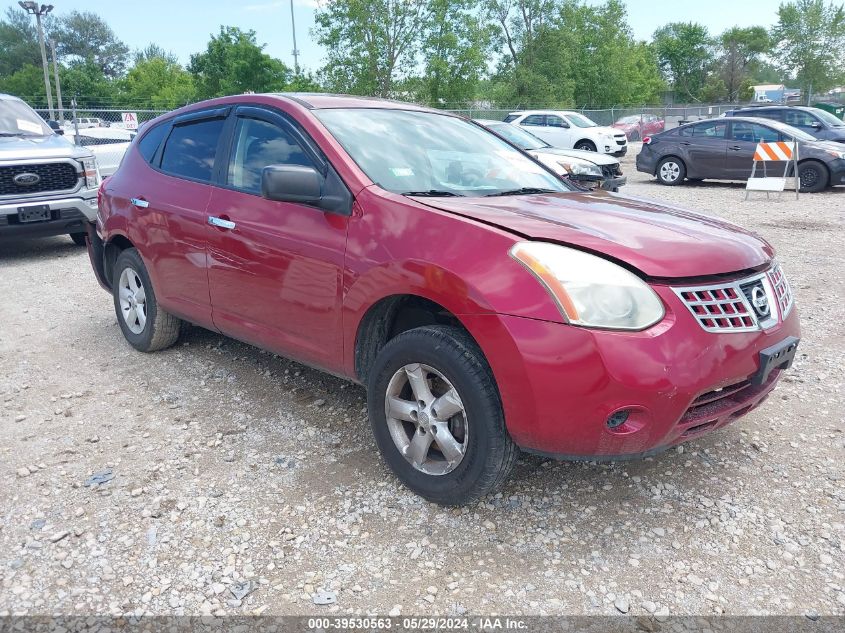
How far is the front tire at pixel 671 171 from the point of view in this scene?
15680 mm

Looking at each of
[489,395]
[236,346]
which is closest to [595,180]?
[236,346]

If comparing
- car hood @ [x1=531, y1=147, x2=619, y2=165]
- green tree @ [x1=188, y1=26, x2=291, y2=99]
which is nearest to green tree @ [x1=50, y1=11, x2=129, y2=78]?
green tree @ [x1=188, y1=26, x2=291, y2=99]

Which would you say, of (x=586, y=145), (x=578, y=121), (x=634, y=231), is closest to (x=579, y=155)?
(x=634, y=231)

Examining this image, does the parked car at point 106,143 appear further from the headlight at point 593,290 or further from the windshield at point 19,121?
the headlight at point 593,290

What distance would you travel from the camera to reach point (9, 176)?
7.95 meters

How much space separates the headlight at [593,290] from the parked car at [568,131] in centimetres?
1948

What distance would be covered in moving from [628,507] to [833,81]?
67180 millimetres

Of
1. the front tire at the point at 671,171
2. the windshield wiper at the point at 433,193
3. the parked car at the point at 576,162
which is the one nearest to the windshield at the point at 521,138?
the parked car at the point at 576,162

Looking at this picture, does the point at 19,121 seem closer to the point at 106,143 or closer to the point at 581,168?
the point at 106,143

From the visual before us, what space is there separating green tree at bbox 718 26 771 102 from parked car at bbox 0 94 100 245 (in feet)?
264

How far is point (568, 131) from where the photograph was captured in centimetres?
2155

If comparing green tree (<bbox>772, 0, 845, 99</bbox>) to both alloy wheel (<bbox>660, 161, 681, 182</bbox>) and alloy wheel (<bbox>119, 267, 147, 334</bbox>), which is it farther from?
alloy wheel (<bbox>119, 267, 147, 334</bbox>)

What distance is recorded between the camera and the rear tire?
13.8 metres

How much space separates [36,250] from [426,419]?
8.56m
